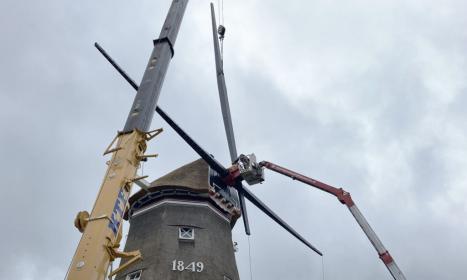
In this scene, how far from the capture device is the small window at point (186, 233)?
22297mm

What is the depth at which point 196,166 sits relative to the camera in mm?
26766

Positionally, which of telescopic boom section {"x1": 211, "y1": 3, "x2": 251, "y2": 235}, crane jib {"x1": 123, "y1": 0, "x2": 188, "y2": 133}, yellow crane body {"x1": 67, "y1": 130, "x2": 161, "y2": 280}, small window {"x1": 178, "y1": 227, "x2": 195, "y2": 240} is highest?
telescopic boom section {"x1": 211, "y1": 3, "x2": 251, "y2": 235}

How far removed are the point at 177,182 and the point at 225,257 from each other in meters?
4.90

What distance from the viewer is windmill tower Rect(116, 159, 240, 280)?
2098 centimetres

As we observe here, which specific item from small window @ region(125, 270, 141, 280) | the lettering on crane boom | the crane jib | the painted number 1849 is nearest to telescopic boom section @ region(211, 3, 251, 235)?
the painted number 1849

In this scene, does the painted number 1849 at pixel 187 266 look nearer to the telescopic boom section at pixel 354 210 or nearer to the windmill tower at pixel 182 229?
the windmill tower at pixel 182 229

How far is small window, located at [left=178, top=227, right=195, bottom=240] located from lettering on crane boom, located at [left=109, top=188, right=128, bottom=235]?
1352cm

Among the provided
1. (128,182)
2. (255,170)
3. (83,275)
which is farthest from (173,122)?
(83,275)

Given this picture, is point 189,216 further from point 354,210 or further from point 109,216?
point 109,216

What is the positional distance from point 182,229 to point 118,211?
1418 cm

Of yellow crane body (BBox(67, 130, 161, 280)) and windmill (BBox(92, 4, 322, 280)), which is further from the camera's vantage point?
windmill (BBox(92, 4, 322, 280))

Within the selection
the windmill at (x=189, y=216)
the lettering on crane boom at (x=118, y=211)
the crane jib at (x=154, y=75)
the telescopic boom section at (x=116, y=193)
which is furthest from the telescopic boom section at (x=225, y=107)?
the lettering on crane boom at (x=118, y=211)

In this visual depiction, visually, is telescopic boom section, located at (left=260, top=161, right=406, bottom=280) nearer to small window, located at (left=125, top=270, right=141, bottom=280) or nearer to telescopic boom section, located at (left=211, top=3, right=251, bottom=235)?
telescopic boom section, located at (left=211, top=3, right=251, bottom=235)

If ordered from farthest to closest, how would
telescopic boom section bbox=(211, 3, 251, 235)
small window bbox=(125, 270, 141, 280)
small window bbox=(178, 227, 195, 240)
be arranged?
telescopic boom section bbox=(211, 3, 251, 235) < small window bbox=(178, 227, 195, 240) < small window bbox=(125, 270, 141, 280)
